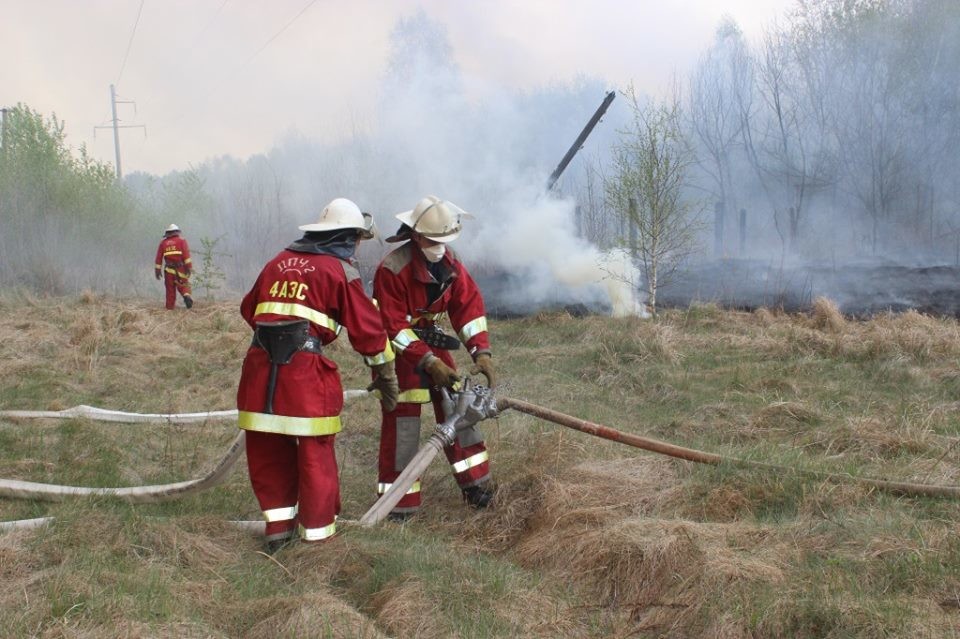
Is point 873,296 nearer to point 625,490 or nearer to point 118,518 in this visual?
point 625,490

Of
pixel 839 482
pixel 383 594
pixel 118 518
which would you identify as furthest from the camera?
pixel 839 482

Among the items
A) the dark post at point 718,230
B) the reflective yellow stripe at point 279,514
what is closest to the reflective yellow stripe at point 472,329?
the reflective yellow stripe at point 279,514

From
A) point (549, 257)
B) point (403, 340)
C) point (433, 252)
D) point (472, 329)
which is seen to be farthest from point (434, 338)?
point (549, 257)

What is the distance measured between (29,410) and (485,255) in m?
11.5

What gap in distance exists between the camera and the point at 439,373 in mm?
4551

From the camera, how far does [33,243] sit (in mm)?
23781

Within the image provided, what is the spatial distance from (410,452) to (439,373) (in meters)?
0.54

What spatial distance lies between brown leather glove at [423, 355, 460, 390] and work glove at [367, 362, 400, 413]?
259mm

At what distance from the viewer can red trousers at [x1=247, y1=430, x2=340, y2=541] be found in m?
3.94

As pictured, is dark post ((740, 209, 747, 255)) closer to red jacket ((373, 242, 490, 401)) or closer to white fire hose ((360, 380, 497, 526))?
red jacket ((373, 242, 490, 401))

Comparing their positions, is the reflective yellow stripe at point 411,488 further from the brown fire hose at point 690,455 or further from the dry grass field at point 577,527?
the brown fire hose at point 690,455

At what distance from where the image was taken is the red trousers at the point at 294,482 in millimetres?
3938

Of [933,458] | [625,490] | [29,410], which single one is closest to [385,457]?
[625,490]

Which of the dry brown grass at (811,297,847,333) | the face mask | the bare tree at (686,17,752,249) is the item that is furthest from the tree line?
the face mask
